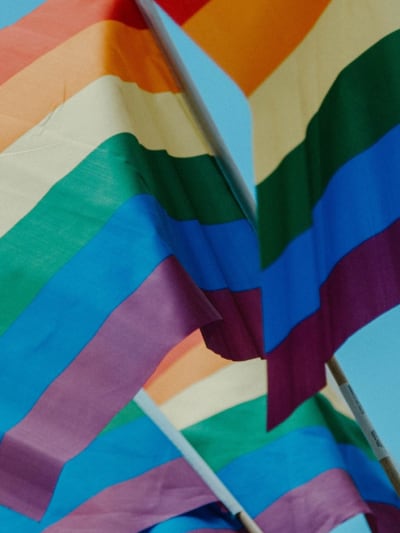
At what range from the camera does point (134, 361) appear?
3.10 m

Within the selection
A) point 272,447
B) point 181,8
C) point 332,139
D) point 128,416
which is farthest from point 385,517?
point 181,8

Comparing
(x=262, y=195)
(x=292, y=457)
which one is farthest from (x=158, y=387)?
(x=262, y=195)

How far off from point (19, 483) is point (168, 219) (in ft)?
3.35

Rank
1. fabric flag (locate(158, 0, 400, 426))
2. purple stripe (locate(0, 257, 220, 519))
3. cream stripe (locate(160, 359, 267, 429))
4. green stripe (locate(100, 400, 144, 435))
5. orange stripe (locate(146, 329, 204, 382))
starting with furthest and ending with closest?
orange stripe (locate(146, 329, 204, 382)) < cream stripe (locate(160, 359, 267, 429)) < green stripe (locate(100, 400, 144, 435)) < fabric flag (locate(158, 0, 400, 426)) < purple stripe (locate(0, 257, 220, 519))

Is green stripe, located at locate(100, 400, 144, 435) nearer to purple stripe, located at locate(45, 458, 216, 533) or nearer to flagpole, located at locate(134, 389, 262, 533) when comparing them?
purple stripe, located at locate(45, 458, 216, 533)

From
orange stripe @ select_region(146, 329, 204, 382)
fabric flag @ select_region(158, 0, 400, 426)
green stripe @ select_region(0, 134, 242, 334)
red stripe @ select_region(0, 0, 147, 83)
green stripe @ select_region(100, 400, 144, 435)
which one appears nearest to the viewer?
fabric flag @ select_region(158, 0, 400, 426)

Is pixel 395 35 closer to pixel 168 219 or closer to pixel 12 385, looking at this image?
pixel 168 219

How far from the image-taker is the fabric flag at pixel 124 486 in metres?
4.83

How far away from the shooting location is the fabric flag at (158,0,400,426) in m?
3.27

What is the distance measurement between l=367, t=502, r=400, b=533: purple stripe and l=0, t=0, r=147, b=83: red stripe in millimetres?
2996

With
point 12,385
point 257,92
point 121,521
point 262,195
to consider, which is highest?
point 257,92

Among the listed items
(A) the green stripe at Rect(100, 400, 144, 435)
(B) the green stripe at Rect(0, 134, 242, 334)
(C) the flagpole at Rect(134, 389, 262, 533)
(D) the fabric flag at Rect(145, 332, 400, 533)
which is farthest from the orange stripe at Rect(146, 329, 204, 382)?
(B) the green stripe at Rect(0, 134, 242, 334)

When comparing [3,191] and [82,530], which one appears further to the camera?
[82,530]

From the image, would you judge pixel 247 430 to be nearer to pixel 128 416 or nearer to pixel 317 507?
pixel 317 507
